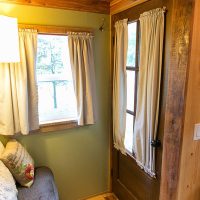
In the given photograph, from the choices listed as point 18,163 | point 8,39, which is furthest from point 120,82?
point 18,163

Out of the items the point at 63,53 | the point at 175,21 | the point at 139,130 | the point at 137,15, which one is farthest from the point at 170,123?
the point at 63,53

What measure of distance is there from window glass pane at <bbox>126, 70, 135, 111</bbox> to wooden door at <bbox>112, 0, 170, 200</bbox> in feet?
0.39

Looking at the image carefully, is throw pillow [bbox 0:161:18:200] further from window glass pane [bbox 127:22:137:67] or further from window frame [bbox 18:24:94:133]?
window glass pane [bbox 127:22:137:67]

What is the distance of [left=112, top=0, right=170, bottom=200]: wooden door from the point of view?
1.55m

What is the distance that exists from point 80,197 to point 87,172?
1.10 feet

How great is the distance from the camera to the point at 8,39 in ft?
4.76

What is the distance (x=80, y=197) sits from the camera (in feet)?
8.05

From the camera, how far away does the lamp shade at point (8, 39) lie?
1.42m

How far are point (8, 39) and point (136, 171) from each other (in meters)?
1.71

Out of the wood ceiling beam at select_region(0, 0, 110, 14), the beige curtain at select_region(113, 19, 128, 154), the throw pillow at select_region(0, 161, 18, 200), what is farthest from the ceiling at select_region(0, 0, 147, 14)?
the throw pillow at select_region(0, 161, 18, 200)

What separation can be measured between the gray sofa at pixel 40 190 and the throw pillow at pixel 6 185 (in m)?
0.20

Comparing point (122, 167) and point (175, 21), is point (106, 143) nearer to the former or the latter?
point (122, 167)

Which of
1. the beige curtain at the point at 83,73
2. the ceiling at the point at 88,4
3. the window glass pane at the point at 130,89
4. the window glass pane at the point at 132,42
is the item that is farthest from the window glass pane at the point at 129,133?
the ceiling at the point at 88,4

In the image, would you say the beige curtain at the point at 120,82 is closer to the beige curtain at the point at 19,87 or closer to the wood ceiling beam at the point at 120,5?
the wood ceiling beam at the point at 120,5
